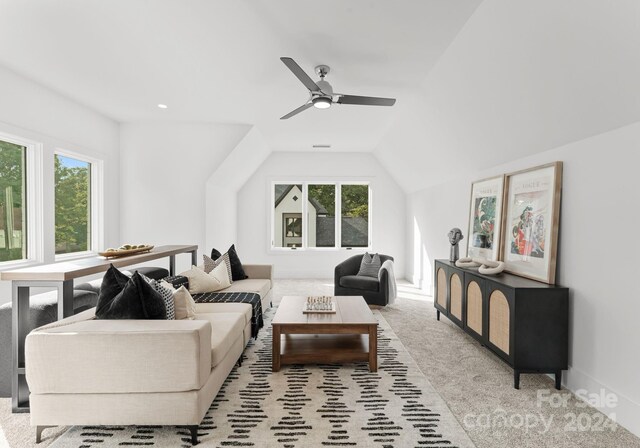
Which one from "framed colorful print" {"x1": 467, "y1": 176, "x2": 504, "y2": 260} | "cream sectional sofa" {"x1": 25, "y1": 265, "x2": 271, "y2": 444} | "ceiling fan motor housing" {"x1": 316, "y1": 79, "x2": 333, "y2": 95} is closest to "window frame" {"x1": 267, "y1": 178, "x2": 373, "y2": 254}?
"framed colorful print" {"x1": 467, "y1": 176, "x2": 504, "y2": 260}

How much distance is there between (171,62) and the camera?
338 centimetres

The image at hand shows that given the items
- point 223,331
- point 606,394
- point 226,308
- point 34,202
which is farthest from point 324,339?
point 34,202

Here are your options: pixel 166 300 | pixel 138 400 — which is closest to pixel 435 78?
pixel 166 300

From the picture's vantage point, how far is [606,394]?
88.0 inches

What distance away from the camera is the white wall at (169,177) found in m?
5.59

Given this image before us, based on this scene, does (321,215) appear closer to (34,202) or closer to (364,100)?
(364,100)

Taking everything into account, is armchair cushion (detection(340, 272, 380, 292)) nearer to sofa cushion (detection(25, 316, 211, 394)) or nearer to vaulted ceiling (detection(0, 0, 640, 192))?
vaulted ceiling (detection(0, 0, 640, 192))

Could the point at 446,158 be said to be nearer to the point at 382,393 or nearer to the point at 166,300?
the point at 382,393

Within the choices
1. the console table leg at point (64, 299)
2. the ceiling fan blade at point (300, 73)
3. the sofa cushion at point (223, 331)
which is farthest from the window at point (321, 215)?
the console table leg at point (64, 299)

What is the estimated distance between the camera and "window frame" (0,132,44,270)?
A: 3990 mm

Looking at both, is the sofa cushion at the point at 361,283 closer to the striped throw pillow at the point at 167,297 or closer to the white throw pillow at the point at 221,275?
the white throw pillow at the point at 221,275

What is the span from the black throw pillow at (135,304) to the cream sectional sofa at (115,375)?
0.60ft

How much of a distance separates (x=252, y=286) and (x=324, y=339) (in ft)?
4.25

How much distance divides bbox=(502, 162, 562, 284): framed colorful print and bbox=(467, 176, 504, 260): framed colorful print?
12cm
